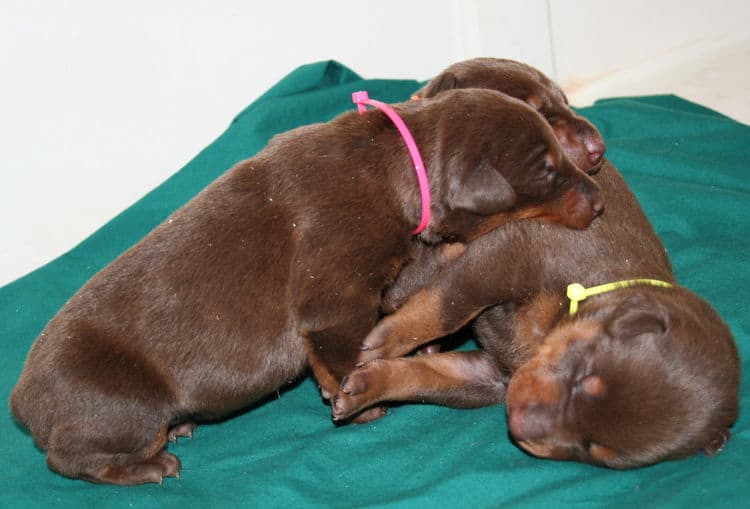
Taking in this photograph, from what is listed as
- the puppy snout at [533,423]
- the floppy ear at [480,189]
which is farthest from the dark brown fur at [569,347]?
the floppy ear at [480,189]

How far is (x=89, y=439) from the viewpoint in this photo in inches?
148

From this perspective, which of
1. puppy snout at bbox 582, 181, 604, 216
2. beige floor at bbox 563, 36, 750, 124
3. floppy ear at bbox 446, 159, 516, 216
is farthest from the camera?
beige floor at bbox 563, 36, 750, 124

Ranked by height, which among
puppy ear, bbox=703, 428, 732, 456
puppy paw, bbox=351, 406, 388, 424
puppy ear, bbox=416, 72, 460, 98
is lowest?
puppy paw, bbox=351, 406, 388, 424

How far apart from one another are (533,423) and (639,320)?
1.84 feet

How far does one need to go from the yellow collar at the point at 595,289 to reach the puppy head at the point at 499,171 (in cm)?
28

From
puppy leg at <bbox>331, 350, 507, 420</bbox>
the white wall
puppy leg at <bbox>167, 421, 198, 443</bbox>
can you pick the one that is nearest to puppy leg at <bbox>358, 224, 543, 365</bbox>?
puppy leg at <bbox>331, 350, 507, 420</bbox>

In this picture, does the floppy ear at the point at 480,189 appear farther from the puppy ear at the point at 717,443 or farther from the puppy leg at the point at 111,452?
the puppy leg at the point at 111,452

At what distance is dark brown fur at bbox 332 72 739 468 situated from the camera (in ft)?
11.2

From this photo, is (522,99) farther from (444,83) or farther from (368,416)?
(368,416)

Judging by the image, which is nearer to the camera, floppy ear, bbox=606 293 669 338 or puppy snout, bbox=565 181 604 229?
floppy ear, bbox=606 293 669 338

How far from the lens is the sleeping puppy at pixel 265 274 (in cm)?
375

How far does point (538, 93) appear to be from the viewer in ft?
14.9

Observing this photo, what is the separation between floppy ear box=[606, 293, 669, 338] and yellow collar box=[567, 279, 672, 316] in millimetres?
261

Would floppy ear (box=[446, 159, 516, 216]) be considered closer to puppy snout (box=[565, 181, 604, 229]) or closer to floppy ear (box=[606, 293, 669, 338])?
puppy snout (box=[565, 181, 604, 229])
